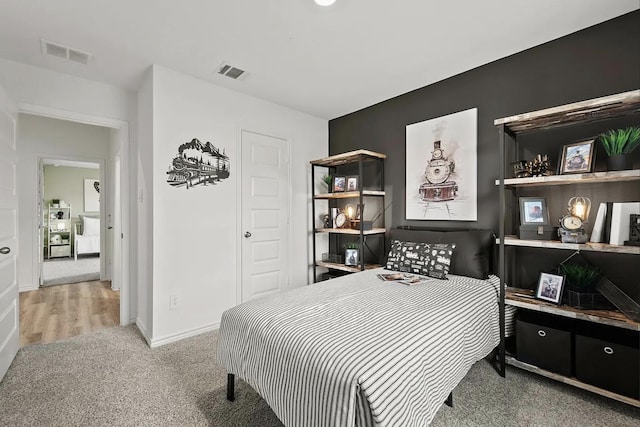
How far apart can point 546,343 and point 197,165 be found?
121 inches

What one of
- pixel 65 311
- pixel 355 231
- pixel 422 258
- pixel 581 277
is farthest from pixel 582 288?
pixel 65 311

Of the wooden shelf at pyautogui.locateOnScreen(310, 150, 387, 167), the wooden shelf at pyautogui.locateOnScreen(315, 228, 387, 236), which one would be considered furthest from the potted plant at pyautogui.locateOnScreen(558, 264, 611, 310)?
the wooden shelf at pyautogui.locateOnScreen(310, 150, 387, 167)

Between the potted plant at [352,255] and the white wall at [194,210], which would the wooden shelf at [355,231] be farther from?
the white wall at [194,210]

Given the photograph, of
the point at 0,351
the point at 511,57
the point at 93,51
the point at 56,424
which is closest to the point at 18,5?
the point at 93,51

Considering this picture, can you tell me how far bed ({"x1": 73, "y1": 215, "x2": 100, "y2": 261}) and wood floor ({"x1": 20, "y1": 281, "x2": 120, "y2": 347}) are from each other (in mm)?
2886

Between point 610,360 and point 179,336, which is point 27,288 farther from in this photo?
point 610,360

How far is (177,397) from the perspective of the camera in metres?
1.86

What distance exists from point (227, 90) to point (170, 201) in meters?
1.27

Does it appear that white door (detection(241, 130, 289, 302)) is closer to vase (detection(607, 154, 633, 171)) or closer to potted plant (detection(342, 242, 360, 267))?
potted plant (detection(342, 242, 360, 267))

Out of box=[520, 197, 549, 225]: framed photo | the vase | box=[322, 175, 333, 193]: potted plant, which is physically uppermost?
box=[322, 175, 333, 193]: potted plant

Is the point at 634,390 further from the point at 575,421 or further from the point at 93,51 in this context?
the point at 93,51

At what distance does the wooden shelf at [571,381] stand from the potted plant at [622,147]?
128 cm

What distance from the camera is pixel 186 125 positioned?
279cm

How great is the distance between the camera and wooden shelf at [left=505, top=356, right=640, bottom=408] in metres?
1.67
